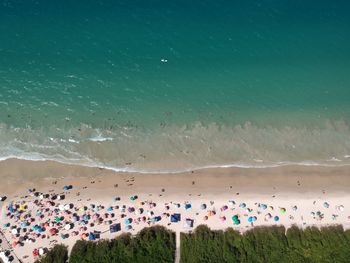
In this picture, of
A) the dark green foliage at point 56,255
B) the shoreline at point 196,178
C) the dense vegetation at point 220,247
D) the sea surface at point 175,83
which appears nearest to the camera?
the dark green foliage at point 56,255

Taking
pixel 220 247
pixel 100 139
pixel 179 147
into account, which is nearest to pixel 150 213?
pixel 220 247

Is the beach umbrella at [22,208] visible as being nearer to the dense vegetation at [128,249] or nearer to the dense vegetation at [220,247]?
the dense vegetation at [220,247]

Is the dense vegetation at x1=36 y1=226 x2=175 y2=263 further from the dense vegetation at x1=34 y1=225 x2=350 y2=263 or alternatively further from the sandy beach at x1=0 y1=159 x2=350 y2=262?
the sandy beach at x1=0 y1=159 x2=350 y2=262

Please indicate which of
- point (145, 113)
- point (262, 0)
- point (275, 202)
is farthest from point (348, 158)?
point (262, 0)

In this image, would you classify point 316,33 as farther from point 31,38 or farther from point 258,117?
point 31,38

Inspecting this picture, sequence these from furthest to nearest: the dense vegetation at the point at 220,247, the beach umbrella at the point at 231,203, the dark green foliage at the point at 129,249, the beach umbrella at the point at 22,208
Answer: the beach umbrella at the point at 231,203 → the beach umbrella at the point at 22,208 → the dense vegetation at the point at 220,247 → the dark green foliage at the point at 129,249

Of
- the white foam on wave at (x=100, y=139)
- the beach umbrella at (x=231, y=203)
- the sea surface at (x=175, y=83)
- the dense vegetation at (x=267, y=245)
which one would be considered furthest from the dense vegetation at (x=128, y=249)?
the white foam on wave at (x=100, y=139)

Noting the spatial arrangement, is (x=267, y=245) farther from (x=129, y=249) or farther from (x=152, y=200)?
(x=129, y=249)
